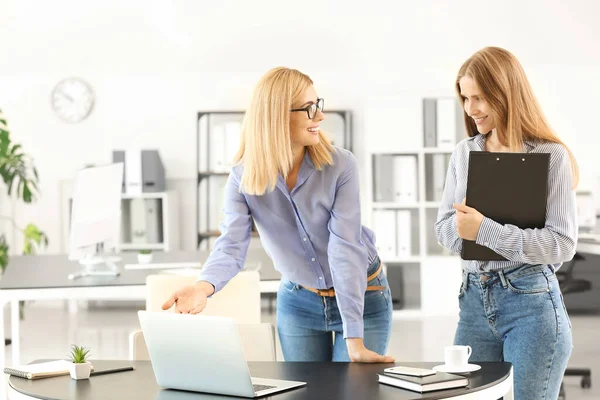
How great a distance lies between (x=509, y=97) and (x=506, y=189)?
0.23m

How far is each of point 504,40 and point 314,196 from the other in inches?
199

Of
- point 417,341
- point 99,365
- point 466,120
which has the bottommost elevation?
point 417,341

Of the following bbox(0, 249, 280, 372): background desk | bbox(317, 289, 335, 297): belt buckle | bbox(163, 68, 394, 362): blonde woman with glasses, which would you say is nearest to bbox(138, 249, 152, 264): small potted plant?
bbox(0, 249, 280, 372): background desk

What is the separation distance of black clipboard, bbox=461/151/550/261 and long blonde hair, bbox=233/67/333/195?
0.52 meters

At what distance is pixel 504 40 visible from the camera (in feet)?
23.5

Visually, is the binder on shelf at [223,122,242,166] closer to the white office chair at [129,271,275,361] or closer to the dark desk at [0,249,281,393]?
the dark desk at [0,249,281,393]

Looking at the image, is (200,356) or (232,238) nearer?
(200,356)

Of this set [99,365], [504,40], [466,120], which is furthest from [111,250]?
[504,40]

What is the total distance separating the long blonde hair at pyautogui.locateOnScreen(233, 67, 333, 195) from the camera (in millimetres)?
2430

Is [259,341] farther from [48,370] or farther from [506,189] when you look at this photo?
[506,189]

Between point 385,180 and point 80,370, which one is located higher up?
point 385,180

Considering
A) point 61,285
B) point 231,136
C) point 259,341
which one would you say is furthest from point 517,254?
point 231,136

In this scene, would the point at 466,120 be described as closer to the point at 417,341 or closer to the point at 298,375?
the point at 298,375

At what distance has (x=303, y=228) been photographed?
2549 millimetres
